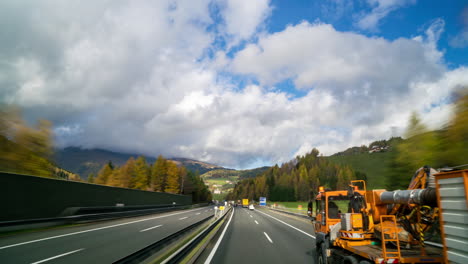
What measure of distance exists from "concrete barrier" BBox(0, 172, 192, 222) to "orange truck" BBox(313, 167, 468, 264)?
1580 cm

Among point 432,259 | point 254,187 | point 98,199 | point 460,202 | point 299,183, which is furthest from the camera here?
point 254,187

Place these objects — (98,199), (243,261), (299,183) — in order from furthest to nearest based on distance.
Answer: (299,183) < (98,199) < (243,261)

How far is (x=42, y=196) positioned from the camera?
1563 centimetres

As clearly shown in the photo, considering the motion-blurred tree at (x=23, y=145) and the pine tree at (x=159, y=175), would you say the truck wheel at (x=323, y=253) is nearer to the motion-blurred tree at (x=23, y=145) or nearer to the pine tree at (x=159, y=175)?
the motion-blurred tree at (x=23, y=145)

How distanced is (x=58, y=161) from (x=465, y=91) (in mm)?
34465

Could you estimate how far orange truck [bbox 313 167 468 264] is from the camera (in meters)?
3.49

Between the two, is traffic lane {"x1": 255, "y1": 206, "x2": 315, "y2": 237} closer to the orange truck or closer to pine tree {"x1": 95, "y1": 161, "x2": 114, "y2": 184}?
the orange truck

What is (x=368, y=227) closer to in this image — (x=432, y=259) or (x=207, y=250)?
(x=432, y=259)

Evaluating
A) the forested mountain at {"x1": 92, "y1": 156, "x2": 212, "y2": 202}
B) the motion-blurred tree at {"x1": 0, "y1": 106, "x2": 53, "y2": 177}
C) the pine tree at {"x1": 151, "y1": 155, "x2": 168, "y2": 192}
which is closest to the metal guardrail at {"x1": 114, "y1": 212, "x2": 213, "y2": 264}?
the motion-blurred tree at {"x1": 0, "y1": 106, "x2": 53, "y2": 177}

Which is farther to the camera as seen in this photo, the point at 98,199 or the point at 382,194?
the point at 98,199

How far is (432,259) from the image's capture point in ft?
14.3

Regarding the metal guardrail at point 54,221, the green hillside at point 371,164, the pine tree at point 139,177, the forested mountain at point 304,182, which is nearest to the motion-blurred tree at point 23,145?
the metal guardrail at point 54,221

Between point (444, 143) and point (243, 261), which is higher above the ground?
point (444, 143)

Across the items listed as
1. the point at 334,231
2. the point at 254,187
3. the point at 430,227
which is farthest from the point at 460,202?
the point at 254,187
